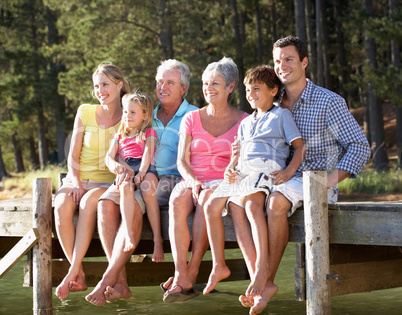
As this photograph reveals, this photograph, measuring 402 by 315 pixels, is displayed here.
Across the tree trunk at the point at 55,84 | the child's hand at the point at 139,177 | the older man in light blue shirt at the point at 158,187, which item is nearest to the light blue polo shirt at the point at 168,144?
the older man in light blue shirt at the point at 158,187

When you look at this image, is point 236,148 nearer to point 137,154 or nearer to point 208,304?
point 137,154

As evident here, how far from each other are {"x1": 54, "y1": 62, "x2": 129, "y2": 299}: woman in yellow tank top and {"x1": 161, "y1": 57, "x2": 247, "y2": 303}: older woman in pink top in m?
0.65

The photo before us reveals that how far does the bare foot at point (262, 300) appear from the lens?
3854 millimetres

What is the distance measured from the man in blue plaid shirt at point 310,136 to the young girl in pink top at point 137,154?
0.69 metres

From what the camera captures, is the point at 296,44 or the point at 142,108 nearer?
the point at 296,44

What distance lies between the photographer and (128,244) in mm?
4340

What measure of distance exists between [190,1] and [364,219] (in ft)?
47.8

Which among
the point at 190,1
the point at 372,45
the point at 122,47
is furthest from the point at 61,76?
the point at 372,45

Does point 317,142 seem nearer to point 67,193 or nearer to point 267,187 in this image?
point 267,187

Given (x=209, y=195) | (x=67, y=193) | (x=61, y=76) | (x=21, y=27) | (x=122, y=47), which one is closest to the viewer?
(x=209, y=195)

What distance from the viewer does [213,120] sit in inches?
190

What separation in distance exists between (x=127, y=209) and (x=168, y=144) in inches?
35.8


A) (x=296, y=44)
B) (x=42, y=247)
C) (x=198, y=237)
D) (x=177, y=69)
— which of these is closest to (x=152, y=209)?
(x=198, y=237)

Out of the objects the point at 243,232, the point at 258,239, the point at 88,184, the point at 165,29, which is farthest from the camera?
the point at 165,29
